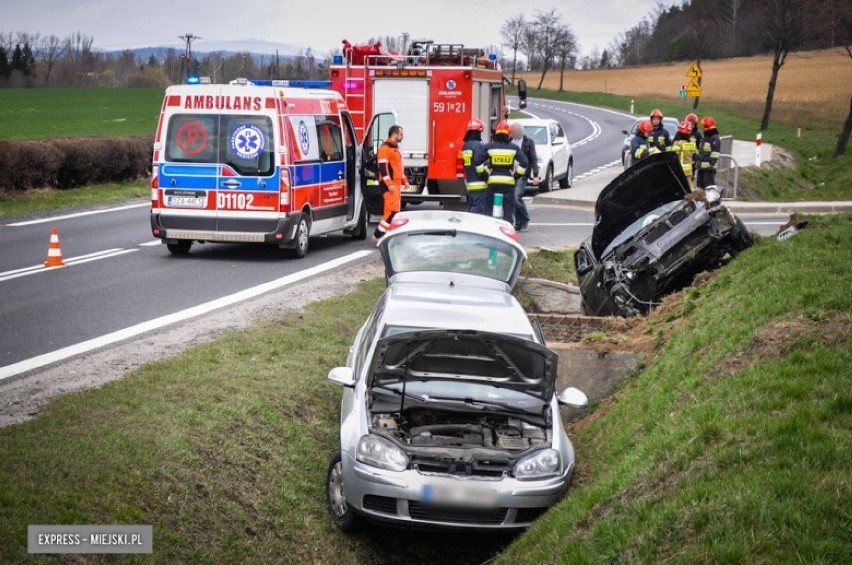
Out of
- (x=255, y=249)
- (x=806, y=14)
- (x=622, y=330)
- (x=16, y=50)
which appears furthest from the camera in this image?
(x=16, y=50)

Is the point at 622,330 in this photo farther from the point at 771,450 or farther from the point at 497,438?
the point at 771,450

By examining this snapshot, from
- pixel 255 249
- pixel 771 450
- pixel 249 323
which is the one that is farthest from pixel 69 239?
pixel 771 450

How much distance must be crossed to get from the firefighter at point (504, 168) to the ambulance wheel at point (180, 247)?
15.4 ft

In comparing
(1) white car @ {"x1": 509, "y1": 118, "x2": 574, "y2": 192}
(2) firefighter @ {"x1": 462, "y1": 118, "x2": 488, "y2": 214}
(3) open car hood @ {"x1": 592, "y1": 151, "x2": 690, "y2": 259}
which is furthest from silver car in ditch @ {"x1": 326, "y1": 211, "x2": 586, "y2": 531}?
(1) white car @ {"x1": 509, "y1": 118, "x2": 574, "y2": 192}

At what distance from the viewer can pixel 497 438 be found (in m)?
7.52

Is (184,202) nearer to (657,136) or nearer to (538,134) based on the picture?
(657,136)

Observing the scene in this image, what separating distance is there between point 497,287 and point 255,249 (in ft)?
28.3

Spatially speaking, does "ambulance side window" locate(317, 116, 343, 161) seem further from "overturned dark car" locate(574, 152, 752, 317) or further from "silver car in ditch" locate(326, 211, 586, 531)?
"silver car in ditch" locate(326, 211, 586, 531)

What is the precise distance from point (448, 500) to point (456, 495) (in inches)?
2.4

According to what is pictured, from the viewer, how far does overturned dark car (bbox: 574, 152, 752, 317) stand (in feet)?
38.6

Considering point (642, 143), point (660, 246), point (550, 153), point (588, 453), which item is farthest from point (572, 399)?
point (550, 153)

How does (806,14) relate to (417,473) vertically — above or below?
above

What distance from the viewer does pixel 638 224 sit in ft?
41.5

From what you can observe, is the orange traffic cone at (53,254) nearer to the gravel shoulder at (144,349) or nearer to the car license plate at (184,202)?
the car license plate at (184,202)
